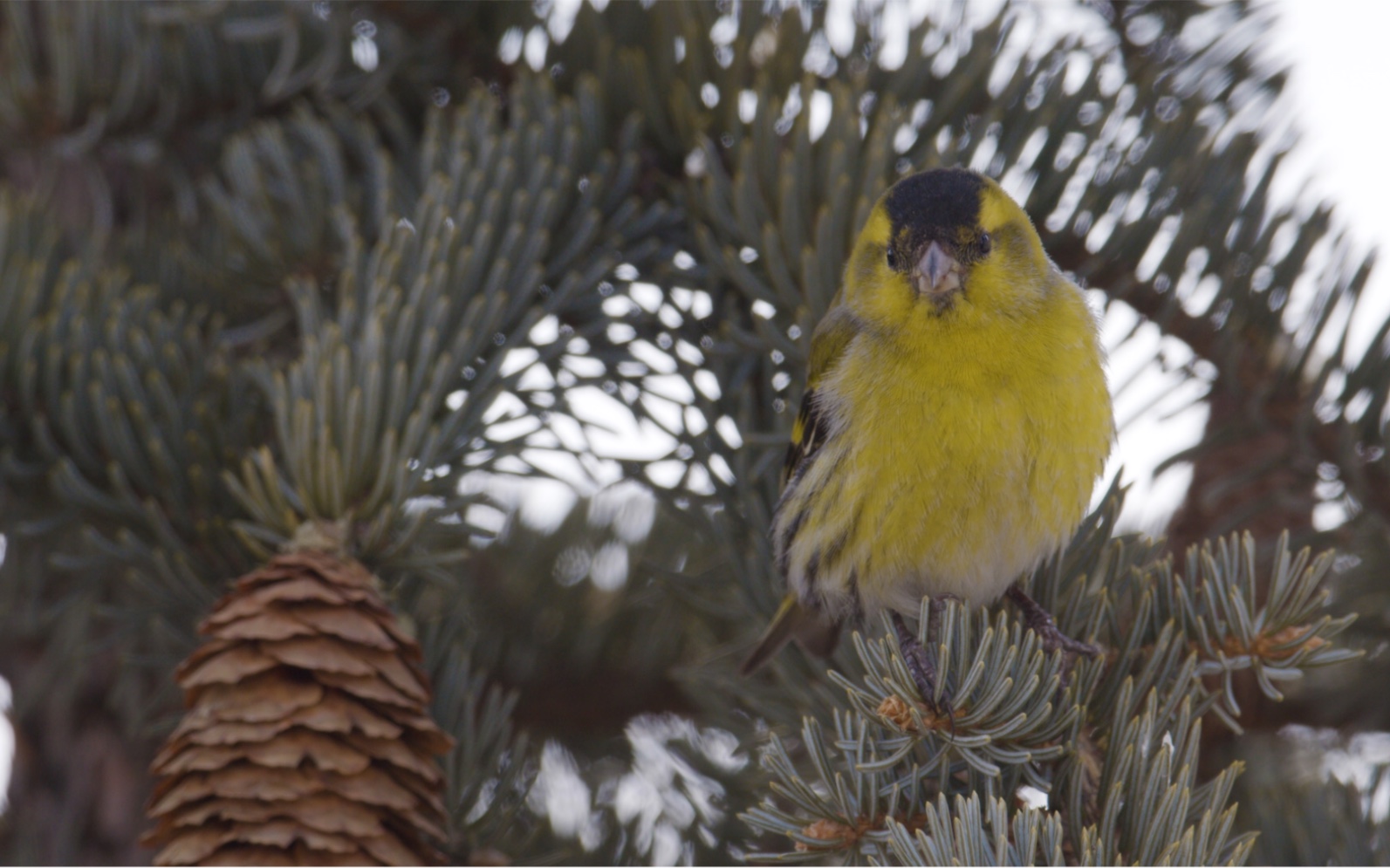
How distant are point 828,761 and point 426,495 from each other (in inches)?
15.1

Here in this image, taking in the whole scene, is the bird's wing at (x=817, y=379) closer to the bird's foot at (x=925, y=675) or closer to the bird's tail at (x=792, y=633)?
the bird's tail at (x=792, y=633)

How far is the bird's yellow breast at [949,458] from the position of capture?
3.86 ft

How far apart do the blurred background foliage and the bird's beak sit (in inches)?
5.2

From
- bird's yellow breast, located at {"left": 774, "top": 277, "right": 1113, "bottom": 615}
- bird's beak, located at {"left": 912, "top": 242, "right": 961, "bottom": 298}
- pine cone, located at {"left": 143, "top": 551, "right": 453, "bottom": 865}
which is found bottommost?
pine cone, located at {"left": 143, "top": 551, "right": 453, "bottom": 865}

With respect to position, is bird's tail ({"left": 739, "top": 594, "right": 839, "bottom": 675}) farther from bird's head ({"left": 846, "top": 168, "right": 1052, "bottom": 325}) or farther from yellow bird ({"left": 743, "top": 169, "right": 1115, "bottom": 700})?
bird's head ({"left": 846, "top": 168, "right": 1052, "bottom": 325})

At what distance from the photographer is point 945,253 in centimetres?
131

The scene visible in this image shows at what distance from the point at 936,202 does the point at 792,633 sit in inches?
17.7

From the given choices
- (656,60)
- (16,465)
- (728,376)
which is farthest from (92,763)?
(656,60)

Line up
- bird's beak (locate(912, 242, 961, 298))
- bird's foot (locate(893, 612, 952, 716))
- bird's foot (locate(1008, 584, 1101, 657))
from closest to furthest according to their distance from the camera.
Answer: bird's foot (locate(893, 612, 952, 716)), bird's foot (locate(1008, 584, 1101, 657)), bird's beak (locate(912, 242, 961, 298))

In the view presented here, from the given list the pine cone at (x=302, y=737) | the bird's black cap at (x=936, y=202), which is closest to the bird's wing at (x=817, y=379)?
the bird's black cap at (x=936, y=202)

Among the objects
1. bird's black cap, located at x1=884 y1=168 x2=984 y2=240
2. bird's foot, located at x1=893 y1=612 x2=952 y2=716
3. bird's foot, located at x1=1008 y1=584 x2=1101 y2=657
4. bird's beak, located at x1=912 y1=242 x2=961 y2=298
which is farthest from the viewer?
bird's beak, located at x1=912 y1=242 x2=961 y2=298

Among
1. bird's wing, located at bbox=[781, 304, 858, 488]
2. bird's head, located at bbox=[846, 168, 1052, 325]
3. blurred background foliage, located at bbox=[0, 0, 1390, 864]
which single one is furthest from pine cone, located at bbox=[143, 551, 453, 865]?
bird's head, located at bbox=[846, 168, 1052, 325]

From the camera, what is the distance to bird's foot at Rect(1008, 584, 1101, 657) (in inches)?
37.2

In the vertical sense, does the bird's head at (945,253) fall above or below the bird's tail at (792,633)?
above
